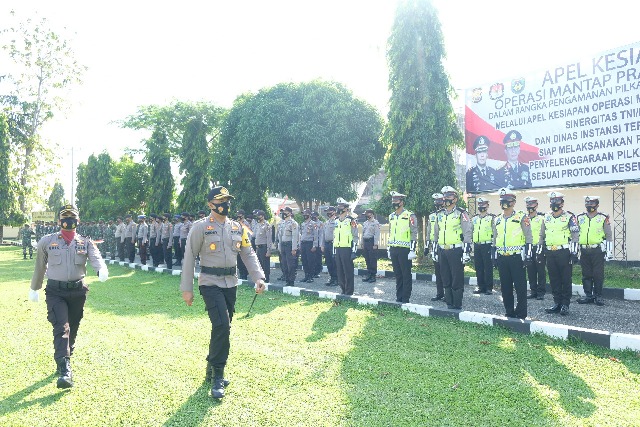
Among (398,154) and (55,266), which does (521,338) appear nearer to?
(55,266)

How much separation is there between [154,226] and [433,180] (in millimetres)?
10122

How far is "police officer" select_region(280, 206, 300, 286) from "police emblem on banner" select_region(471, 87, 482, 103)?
794cm

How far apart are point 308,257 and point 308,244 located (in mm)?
357

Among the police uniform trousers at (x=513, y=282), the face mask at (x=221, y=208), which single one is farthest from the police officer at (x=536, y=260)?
the face mask at (x=221, y=208)

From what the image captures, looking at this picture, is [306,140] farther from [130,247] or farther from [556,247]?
[556,247]

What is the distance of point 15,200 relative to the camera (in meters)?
37.8

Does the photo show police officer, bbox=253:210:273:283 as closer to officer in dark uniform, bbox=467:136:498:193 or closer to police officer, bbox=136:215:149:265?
officer in dark uniform, bbox=467:136:498:193

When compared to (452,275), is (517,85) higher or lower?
higher

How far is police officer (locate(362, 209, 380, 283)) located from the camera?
44.0ft

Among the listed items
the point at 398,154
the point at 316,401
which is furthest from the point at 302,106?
the point at 316,401

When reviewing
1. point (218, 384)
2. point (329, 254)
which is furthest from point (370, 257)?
point (218, 384)

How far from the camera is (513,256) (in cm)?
756

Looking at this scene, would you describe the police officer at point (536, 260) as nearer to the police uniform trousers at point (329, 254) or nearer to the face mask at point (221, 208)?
the police uniform trousers at point (329, 254)

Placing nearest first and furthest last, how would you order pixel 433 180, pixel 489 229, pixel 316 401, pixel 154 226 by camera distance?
pixel 316 401 → pixel 489 229 → pixel 433 180 → pixel 154 226
